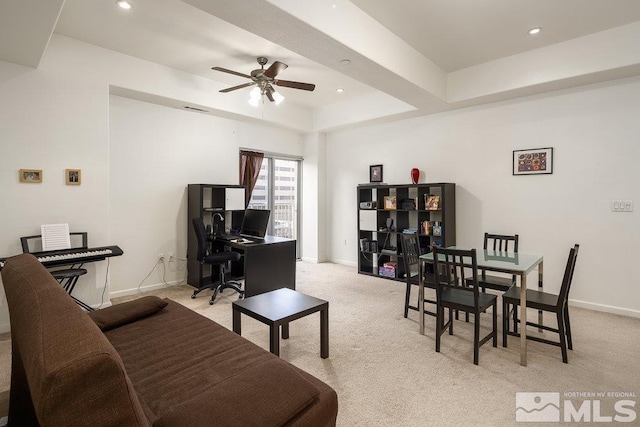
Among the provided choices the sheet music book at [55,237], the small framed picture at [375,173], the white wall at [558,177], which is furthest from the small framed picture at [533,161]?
the sheet music book at [55,237]

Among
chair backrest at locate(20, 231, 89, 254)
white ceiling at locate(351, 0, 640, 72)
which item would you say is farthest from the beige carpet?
white ceiling at locate(351, 0, 640, 72)

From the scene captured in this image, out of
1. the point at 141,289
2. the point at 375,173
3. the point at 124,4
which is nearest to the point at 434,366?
the point at 375,173

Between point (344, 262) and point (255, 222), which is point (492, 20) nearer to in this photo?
point (255, 222)

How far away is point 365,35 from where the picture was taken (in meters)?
3.11

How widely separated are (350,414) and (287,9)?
9.22ft

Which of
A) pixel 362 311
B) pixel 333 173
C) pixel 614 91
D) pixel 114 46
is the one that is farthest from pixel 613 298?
pixel 114 46

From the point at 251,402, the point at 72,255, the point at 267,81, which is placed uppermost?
the point at 267,81

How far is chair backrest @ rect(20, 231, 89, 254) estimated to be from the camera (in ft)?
10.8

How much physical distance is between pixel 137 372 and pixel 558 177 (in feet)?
15.5

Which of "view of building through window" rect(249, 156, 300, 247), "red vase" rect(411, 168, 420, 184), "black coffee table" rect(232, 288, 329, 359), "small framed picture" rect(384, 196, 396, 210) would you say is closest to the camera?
Result: "black coffee table" rect(232, 288, 329, 359)

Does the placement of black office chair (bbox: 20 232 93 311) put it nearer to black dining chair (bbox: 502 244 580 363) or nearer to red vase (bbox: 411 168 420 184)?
black dining chair (bbox: 502 244 580 363)

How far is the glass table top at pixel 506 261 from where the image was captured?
2717 mm

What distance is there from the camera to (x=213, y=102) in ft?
15.8

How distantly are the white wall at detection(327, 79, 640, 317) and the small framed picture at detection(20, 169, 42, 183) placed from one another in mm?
4897
